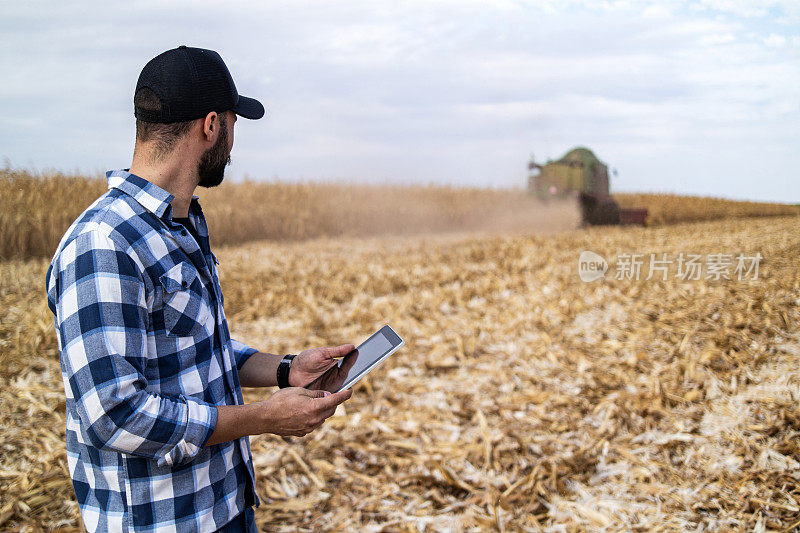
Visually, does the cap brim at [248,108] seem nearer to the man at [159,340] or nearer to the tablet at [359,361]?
the man at [159,340]

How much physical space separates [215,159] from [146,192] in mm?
220

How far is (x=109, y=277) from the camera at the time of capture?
1.31 m

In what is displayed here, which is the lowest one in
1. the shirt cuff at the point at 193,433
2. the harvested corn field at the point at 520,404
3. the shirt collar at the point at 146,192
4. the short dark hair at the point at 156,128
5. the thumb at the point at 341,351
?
the harvested corn field at the point at 520,404

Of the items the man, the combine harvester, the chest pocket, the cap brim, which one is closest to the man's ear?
the man

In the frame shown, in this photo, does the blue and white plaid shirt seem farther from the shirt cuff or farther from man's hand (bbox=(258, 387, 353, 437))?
man's hand (bbox=(258, 387, 353, 437))

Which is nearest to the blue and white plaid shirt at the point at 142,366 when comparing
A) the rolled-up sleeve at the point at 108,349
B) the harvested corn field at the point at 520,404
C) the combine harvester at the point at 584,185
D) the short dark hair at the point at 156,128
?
the rolled-up sleeve at the point at 108,349

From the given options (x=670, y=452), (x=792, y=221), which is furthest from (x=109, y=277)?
(x=792, y=221)

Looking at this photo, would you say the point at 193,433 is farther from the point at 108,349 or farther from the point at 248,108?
the point at 248,108

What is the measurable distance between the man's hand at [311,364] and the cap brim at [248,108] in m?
0.79

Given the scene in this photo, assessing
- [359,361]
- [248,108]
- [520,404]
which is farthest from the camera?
[520,404]

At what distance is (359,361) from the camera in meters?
1.89

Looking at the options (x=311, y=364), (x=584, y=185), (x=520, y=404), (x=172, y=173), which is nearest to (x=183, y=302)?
(x=172, y=173)

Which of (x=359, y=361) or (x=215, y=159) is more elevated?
(x=215, y=159)

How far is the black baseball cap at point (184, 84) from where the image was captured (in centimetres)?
147
